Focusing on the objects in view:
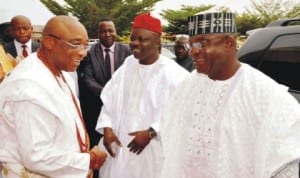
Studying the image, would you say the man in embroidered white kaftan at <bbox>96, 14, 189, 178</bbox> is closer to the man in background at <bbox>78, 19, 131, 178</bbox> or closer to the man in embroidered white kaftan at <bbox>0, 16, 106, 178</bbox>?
the man in embroidered white kaftan at <bbox>0, 16, 106, 178</bbox>

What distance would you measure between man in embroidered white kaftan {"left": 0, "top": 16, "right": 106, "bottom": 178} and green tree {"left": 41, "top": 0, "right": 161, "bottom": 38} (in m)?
46.8

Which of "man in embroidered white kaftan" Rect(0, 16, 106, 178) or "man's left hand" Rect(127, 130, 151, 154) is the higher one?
"man in embroidered white kaftan" Rect(0, 16, 106, 178)

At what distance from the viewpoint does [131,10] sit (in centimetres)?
5091

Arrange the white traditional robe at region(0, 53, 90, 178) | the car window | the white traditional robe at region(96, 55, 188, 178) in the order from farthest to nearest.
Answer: the white traditional robe at region(96, 55, 188, 178) → the car window → the white traditional robe at region(0, 53, 90, 178)

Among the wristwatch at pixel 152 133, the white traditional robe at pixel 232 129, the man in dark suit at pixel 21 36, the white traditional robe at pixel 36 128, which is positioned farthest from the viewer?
the man in dark suit at pixel 21 36

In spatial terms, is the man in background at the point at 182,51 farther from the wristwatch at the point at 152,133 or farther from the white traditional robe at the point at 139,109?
the wristwatch at the point at 152,133

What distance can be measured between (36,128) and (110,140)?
176 cm

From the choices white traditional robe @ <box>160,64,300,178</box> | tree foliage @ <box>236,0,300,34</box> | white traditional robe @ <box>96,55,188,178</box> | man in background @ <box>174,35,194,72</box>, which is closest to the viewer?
white traditional robe @ <box>160,64,300,178</box>

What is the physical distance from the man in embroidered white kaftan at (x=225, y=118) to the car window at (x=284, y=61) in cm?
123

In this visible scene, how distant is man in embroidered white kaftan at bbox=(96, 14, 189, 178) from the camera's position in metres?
4.30

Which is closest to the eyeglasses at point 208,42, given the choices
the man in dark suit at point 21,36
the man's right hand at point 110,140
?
the man's right hand at point 110,140

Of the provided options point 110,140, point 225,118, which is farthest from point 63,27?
point 110,140

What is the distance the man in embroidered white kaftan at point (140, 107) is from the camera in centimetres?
430

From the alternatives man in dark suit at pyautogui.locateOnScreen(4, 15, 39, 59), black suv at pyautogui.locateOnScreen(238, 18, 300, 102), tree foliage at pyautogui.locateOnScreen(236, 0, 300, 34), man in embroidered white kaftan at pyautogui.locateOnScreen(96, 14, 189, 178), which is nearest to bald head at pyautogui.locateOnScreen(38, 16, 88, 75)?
man in embroidered white kaftan at pyautogui.locateOnScreen(96, 14, 189, 178)
